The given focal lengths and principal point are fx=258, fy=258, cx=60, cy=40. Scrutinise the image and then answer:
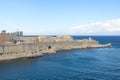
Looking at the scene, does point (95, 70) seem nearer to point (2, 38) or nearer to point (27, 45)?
point (27, 45)

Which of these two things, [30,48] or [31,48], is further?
[31,48]

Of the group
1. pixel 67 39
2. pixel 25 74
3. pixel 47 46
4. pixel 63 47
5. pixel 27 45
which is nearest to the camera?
pixel 25 74

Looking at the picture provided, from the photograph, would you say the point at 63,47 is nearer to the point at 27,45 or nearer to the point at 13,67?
the point at 27,45

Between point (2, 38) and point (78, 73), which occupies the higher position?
point (2, 38)

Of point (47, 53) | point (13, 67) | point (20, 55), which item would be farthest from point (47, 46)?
point (13, 67)

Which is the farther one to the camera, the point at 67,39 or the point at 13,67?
the point at 67,39

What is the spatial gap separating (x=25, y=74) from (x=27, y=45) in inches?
1134

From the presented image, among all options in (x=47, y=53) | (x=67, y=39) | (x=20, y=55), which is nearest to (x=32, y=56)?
(x=20, y=55)

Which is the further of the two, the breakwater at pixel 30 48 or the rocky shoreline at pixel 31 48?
the breakwater at pixel 30 48

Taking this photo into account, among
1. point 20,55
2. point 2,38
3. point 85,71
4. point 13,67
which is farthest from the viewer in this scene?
point 2,38

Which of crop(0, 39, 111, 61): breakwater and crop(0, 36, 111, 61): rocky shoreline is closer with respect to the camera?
crop(0, 36, 111, 61): rocky shoreline

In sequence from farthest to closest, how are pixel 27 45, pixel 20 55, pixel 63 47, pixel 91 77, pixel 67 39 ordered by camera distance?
pixel 67 39 < pixel 63 47 < pixel 27 45 < pixel 20 55 < pixel 91 77

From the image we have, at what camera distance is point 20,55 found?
225 ft

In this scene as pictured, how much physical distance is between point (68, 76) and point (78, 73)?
3.62 m
